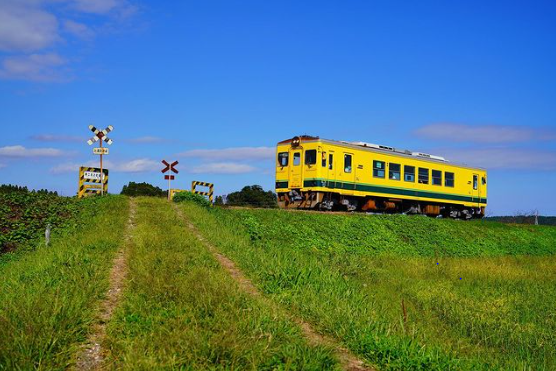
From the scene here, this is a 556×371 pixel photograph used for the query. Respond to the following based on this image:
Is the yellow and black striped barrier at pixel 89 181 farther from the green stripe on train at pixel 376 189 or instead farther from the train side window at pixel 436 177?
the train side window at pixel 436 177

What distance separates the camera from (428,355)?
669 centimetres

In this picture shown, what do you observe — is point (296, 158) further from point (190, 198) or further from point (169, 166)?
point (169, 166)

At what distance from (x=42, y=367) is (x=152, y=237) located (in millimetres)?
8067

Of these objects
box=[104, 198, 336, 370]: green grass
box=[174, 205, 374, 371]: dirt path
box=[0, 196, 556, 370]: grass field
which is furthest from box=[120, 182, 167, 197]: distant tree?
box=[104, 198, 336, 370]: green grass

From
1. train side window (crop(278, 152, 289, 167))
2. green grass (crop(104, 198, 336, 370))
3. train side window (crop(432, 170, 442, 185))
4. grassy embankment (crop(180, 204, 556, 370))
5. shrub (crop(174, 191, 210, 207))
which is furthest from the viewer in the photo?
train side window (crop(432, 170, 442, 185))

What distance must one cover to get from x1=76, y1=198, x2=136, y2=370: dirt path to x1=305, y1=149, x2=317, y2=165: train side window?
1401cm

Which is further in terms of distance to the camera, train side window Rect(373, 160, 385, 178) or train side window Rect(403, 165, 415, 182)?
train side window Rect(403, 165, 415, 182)

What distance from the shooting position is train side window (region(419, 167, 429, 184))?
3085 centimetres

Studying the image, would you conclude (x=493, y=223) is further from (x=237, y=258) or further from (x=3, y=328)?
(x=3, y=328)

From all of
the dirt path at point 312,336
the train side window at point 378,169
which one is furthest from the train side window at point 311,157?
the dirt path at point 312,336

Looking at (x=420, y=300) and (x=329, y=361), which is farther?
(x=420, y=300)

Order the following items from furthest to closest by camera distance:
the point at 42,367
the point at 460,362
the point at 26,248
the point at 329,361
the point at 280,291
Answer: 1. the point at 26,248
2. the point at 280,291
3. the point at 460,362
4. the point at 329,361
5. the point at 42,367

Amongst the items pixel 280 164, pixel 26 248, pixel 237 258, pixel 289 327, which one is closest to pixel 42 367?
pixel 289 327

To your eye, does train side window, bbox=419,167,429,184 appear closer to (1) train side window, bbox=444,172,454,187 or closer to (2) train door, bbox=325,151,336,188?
(1) train side window, bbox=444,172,454,187
